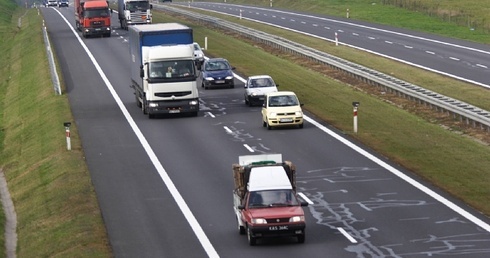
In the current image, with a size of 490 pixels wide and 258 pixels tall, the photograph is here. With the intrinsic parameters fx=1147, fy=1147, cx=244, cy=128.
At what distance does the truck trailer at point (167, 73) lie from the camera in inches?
2112

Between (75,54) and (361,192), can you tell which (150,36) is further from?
(75,54)

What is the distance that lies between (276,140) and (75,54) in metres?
41.8

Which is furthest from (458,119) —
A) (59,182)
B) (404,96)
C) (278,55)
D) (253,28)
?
(253,28)

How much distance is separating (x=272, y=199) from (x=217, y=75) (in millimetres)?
36703

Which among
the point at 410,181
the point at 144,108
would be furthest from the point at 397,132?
the point at 144,108

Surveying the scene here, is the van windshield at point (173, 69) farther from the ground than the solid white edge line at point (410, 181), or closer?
farther from the ground

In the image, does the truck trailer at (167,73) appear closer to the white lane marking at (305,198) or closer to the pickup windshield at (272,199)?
the white lane marking at (305,198)

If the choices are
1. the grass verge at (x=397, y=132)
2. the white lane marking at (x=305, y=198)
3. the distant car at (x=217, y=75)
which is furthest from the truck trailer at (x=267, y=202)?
the distant car at (x=217, y=75)

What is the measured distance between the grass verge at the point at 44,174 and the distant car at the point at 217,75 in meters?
8.47

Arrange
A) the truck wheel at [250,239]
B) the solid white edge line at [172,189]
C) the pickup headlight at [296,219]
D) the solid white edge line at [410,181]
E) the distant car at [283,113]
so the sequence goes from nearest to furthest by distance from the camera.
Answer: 1. the pickup headlight at [296,219]
2. the truck wheel at [250,239]
3. the solid white edge line at [172,189]
4. the solid white edge line at [410,181]
5. the distant car at [283,113]

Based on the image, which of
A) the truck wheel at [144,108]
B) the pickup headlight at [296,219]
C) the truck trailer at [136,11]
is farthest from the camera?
the truck trailer at [136,11]

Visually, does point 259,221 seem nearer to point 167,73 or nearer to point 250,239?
point 250,239

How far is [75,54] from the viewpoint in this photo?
8638 centimetres

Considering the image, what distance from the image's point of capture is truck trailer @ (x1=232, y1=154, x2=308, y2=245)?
29.3 m
